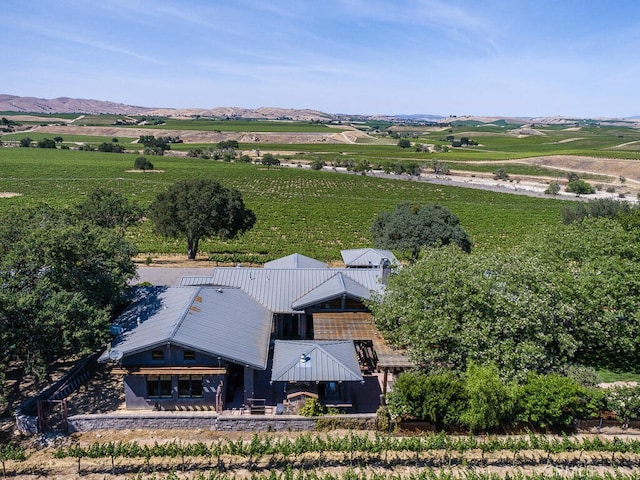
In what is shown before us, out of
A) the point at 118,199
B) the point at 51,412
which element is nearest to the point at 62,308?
the point at 51,412

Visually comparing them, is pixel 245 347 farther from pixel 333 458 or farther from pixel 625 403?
pixel 625 403

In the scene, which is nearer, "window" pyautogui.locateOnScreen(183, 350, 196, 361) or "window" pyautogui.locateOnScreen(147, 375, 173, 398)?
"window" pyautogui.locateOnScreen(183, 350, 196, 361)

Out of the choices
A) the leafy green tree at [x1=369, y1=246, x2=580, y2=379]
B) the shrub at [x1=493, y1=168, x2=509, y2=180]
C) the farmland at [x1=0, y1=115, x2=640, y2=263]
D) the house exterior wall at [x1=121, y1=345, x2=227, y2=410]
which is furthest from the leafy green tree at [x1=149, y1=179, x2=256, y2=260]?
the shrub at [x1=493, y1=168, x2=509, y2=180]

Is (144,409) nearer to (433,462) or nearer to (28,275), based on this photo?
(28,275)

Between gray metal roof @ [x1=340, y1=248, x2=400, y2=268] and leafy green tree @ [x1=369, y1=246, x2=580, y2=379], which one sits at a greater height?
leafy green tree @ [x1=369, y1=246, x2=580, y2=379]

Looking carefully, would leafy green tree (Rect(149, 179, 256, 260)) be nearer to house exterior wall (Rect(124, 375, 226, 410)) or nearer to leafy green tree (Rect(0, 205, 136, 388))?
leafy green tree (Rect(0, 205, 136, 388))

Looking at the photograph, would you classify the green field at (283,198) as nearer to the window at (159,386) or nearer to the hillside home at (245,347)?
the hillside home at (245,347)
